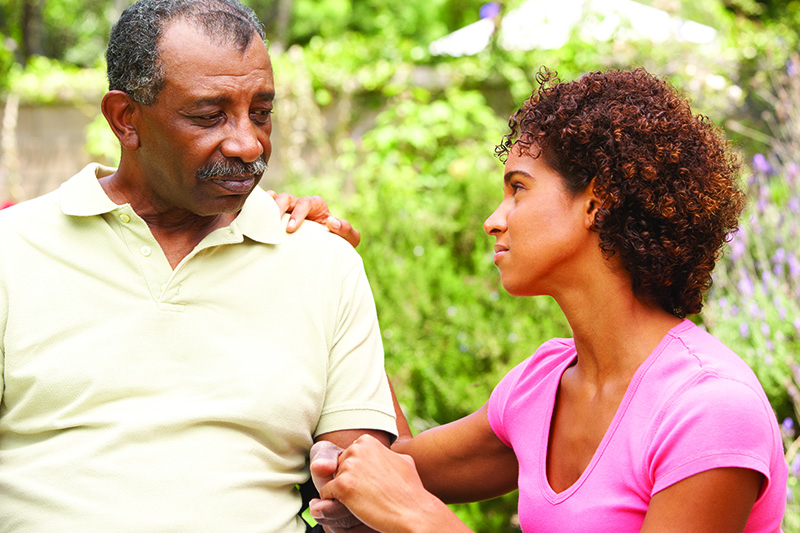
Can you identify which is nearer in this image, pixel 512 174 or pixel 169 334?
pixel 512 174

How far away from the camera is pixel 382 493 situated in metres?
1.61

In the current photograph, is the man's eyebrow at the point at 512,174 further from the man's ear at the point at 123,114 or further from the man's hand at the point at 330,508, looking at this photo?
the man's ear at the point at 123,114

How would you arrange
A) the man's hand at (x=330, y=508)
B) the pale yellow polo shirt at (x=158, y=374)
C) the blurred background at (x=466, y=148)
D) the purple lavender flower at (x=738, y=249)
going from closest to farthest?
the man's hand at (x=330, y=508), the pale yellow polo shirt at (x=158, y=374), the purple lavender flower at (x=738, y=249), the blurred background at (x=466, y=148)

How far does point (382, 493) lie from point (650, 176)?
808 millimetres

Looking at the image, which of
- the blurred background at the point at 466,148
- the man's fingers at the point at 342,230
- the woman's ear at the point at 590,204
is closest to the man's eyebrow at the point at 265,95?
the man's fingers at the point at 342,230

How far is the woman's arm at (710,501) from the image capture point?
4.59 ft

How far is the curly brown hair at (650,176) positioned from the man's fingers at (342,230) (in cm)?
72

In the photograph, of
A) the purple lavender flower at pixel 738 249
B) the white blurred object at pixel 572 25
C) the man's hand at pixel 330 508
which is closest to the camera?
the man's hand at pixel 330 508

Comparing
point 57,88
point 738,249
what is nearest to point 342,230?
point 738,249

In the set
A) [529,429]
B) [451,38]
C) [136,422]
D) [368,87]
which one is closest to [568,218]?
[529,429]

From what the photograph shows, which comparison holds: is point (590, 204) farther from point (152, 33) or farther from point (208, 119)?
point (152, 33)

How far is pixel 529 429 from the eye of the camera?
1825mm

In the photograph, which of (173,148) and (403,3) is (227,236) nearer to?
(173,148)

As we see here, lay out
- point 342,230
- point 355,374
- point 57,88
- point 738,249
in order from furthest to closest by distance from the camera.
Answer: point 57,88, point 738,249, point 342,230, point 355,374
